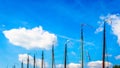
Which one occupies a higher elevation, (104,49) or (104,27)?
(104,27)

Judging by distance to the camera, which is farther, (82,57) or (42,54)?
(42,54)

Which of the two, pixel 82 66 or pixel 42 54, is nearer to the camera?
pixel 82 66

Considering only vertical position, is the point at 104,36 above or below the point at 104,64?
above

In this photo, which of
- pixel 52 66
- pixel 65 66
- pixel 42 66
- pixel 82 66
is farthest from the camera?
pixel 42 66

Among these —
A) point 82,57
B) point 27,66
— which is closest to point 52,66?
point 82,57

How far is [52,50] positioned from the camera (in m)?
87.4

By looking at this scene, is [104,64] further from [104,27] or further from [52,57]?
[52,57]

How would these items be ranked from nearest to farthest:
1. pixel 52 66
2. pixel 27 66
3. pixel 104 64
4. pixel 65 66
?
pixel 104 64 < pixel 65 66 < pixel 52 66 < pixel 27 66

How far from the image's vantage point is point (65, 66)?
71812mm

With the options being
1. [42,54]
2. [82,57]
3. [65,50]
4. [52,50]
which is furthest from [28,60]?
[82,57]

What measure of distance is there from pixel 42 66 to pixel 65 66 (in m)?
24.1

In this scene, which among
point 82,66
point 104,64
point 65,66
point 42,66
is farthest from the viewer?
point 42,66

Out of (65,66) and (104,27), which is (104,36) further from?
(65,66)

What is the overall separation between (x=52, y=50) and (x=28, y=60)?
28.0 metres
